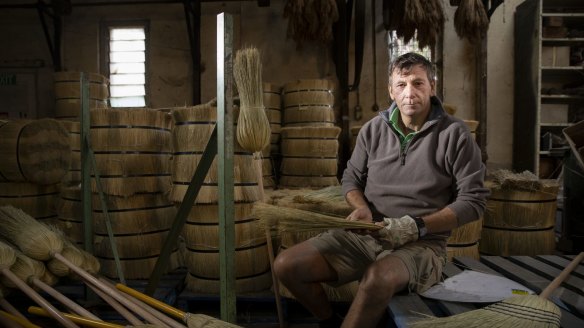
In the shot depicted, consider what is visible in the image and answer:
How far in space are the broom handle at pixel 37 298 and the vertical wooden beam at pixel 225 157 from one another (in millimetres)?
903

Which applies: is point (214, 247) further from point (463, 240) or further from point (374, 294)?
point (463, 240)

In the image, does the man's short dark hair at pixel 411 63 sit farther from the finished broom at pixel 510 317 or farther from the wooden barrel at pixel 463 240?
the wooden barrel at pixel 463 240

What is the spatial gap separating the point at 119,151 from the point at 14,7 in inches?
215

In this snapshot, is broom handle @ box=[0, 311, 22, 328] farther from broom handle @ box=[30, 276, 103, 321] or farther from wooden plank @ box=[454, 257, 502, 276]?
wooden plank @ box=[454, 257, 502, 276]

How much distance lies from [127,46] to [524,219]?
273 inches

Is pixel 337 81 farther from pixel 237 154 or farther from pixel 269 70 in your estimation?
pixel 237 154

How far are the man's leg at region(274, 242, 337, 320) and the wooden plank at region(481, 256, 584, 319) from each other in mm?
1187

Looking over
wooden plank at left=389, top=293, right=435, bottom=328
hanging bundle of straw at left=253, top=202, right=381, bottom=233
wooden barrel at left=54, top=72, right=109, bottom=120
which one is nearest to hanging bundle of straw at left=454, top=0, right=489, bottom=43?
hanging bundle of straw at left=253, top=202, right=381, bottom=233

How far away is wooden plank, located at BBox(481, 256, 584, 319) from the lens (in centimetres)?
203

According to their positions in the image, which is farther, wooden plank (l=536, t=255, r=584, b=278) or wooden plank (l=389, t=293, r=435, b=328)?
wooden plank (l=536, t=255, r=584, b=278)

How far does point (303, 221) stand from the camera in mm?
2309

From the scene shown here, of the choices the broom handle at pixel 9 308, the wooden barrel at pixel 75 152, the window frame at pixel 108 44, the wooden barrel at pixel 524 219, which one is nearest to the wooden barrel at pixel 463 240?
the wooden barrel at pixel 524 219

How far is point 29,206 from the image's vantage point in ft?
13.2

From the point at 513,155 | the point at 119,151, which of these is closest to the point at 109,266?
the point at 119,151
